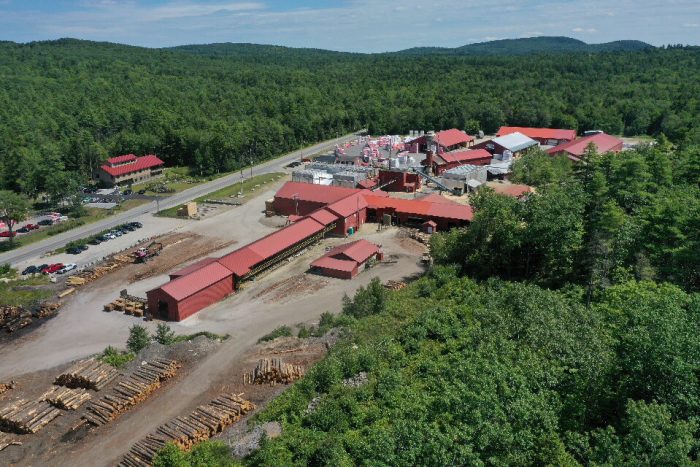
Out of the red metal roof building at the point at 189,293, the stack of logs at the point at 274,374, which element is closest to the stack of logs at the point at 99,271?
the red metal roof building at the point at 189,293

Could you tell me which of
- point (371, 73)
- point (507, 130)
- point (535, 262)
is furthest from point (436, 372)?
point (371, 73)

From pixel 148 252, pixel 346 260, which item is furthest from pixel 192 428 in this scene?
pixel 148 252

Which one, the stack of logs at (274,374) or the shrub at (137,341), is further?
the shrub at (137,341)

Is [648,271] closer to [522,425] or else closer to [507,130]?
[522,425]

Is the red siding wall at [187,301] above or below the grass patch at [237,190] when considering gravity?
below

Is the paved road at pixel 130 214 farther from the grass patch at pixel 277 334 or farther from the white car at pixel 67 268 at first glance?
the grass patch at pixel 277 334

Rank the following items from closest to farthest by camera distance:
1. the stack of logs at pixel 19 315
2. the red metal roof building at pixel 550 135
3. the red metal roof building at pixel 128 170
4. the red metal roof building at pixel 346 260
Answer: the stack of logs at pixel 19 315
the red metal roof building at pixel 346 260
the red metal roof building at pixel 128 170
the red metal roof building at pixel 550 135

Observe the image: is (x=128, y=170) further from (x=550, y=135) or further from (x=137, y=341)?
(x=550, y=135)
